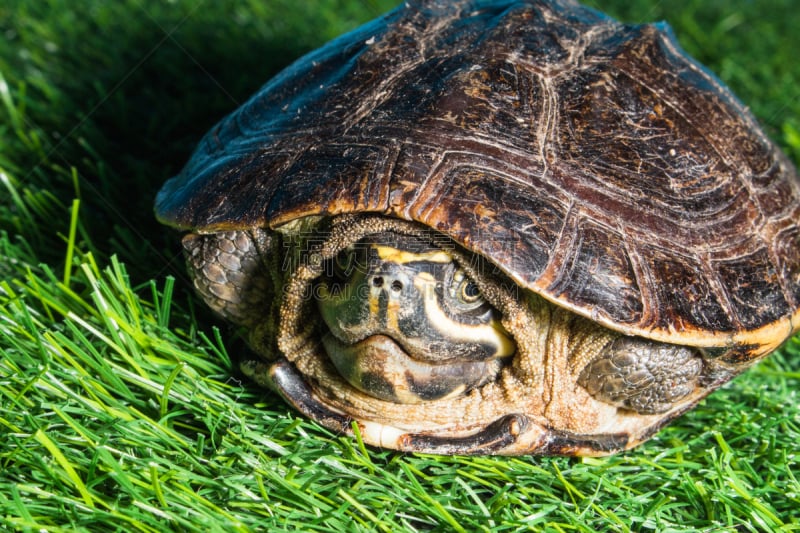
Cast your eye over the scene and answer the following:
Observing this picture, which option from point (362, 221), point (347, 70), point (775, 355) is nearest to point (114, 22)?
point (347, 70)

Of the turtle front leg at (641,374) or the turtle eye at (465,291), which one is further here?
the turtle front leg at (641,374)

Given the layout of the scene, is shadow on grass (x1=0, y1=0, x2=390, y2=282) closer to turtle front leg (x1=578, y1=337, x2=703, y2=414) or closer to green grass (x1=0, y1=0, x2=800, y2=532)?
green grass (x1=0, y1=0, x2=800, y2=532)

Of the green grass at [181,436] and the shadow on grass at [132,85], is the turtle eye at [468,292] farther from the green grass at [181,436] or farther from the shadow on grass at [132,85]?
the shadow on grass at [132,85]

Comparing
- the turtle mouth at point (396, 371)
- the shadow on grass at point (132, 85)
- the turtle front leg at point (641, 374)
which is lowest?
the turtle front leg at point (641, 374)

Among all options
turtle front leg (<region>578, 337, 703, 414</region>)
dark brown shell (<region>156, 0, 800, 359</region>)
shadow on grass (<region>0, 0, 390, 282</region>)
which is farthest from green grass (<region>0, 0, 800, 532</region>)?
dark brown shell (<region>156, 0, 800, 359</region>)

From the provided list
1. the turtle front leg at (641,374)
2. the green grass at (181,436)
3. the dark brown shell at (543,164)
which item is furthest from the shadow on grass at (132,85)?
the turtle front leg at (641,374)

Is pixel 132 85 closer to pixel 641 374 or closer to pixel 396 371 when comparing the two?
pixel 396 371

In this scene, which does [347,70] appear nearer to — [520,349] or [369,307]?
[369,307]

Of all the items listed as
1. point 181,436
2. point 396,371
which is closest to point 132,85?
point 181,436
